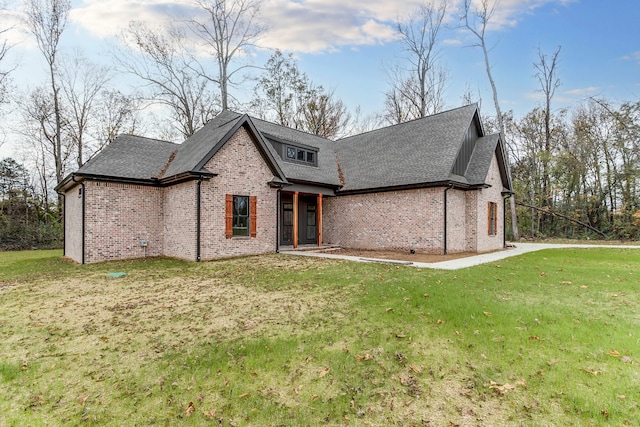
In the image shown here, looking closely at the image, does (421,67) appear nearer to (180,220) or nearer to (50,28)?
(180,220)

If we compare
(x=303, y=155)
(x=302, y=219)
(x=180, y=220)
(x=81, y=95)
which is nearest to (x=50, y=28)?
(x=81, y=95)

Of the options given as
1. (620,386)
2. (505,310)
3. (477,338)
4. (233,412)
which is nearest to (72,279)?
(233,412)

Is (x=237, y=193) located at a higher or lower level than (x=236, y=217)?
higher

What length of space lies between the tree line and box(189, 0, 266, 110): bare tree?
2.8 inches

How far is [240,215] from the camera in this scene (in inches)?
489

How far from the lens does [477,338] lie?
4254 millimetres

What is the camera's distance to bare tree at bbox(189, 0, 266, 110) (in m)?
22.2

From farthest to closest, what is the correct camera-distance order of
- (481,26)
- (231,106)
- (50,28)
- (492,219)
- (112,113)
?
(112,113) < (231,106) < (481,26) < (50,28) < (492,219)

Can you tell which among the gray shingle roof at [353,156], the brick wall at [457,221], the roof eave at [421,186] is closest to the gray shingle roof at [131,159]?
the gray shingle roof at [353,156]

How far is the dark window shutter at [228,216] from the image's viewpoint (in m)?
11.9

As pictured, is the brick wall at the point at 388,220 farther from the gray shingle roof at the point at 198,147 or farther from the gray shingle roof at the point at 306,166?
the gray shingle roof at the point at 198,147

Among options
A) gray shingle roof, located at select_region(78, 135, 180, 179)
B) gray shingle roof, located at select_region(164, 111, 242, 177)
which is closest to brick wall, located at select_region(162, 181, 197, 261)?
gray shingle roof, located at select_region(164, 111, 242, 177)

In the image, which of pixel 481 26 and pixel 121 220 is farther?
pixel 481 26

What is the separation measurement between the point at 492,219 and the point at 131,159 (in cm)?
1700
